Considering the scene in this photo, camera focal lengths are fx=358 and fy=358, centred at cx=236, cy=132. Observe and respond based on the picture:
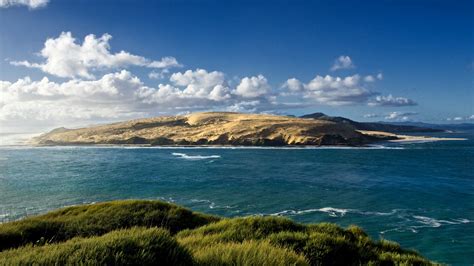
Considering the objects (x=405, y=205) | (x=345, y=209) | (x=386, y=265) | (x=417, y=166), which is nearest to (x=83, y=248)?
(x=386, y=265)

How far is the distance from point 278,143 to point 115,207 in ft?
379

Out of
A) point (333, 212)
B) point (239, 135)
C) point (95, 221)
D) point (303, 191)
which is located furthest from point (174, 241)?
point (239, 135)

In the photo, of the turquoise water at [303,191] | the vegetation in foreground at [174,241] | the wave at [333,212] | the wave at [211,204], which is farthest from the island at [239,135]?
the vegetation in foreground at [174,241]

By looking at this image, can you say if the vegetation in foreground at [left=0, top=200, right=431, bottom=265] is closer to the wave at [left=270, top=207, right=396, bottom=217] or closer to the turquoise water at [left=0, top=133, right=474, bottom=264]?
the turquoise water at [left=0, top=133, right=474, bottom=264]

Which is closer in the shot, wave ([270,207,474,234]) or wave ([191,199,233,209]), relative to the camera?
wave ([270,207,474,234])

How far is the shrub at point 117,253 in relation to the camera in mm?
6633

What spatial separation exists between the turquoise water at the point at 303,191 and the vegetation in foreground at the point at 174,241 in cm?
1349

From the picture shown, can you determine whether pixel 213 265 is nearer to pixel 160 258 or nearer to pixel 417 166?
pixel 160 258

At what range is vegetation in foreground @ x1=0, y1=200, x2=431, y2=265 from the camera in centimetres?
729

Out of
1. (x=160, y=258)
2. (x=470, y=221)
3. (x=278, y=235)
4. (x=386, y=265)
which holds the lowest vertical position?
(x=470, y=221)

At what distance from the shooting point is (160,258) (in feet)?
25.7

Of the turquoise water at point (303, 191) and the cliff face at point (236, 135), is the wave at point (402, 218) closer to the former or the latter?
the turquoise water at point (303, 191)

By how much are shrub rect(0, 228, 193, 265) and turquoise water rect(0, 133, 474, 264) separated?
21070mm

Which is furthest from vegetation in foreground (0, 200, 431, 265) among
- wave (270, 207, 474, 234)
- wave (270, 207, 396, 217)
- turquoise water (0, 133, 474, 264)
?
wave (270, 207, 396, 217)
